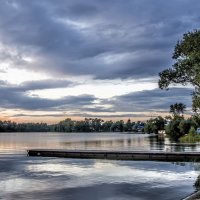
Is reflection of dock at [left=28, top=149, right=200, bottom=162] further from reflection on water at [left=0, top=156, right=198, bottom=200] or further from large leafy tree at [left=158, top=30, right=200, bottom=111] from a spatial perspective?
large leafy tree at [left=158, top=30, right=200, bottom=111]

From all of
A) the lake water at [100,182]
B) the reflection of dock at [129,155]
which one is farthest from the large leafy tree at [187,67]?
the reflection of dock at [129,155]

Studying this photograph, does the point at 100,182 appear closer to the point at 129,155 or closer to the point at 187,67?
the point at 187,67

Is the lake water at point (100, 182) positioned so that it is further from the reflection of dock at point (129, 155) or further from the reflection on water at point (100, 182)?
the reflection of dock at point (129, 155)

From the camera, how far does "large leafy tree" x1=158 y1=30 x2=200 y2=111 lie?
1528 inches

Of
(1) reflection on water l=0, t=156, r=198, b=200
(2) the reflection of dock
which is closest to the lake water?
(1) reflection on water l=0, t=156, r=198, b=200

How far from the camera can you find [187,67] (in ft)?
134

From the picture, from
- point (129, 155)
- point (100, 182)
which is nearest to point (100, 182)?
point (100, 182)

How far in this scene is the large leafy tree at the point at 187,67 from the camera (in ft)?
127

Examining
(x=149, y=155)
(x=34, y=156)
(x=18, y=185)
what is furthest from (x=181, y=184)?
(x=34, y=156)

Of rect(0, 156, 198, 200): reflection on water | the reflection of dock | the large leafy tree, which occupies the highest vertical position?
the large leafy tree

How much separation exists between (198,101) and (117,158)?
4055cm

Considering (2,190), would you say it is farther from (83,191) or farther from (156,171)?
(156,171)

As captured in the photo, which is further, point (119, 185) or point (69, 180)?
point (69, 180)

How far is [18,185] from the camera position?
44688 mm
